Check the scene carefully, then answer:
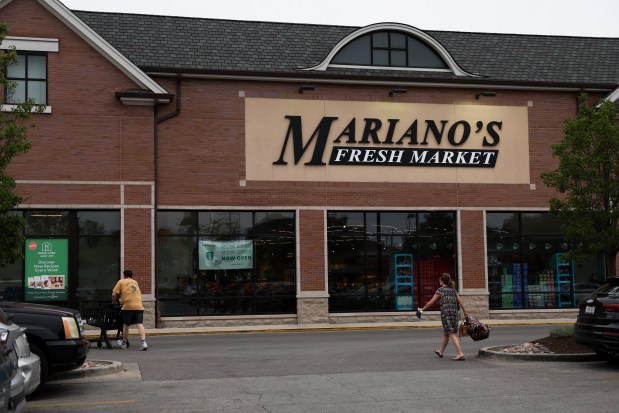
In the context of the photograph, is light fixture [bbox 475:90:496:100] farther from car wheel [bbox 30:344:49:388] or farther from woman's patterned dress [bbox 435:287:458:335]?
car wheel [bbox 30:344:49:388]

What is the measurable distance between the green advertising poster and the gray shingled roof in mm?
5939

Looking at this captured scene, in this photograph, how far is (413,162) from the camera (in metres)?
26.8

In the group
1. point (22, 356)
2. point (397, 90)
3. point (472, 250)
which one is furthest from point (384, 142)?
point (22, 356)

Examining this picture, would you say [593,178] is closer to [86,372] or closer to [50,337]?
[86,372]

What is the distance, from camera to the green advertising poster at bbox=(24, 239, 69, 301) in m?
23.6

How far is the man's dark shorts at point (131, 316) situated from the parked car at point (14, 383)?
414 inches

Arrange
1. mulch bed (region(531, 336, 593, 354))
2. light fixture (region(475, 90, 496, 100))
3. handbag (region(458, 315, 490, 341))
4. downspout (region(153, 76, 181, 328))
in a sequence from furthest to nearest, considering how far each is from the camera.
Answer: light fixture (region(475, 90, 496, 100))
downspout (region(153, 76, 181, 328))
handbag (region(458, 315, 490, 341))
mulch bed (region(531, 336, 593, 354))

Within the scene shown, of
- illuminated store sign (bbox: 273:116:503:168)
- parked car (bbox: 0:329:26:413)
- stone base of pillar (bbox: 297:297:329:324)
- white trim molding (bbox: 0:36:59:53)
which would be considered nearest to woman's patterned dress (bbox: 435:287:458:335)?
parked car (bbox: 0:329:26:413)

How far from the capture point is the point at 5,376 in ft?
22.6

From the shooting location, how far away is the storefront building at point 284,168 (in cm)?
2416

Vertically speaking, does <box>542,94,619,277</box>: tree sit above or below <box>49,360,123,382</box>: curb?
above

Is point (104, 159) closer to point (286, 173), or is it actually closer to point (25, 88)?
point (25, 88)

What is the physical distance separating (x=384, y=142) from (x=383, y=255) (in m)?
3.63

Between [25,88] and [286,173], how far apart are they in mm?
8099
